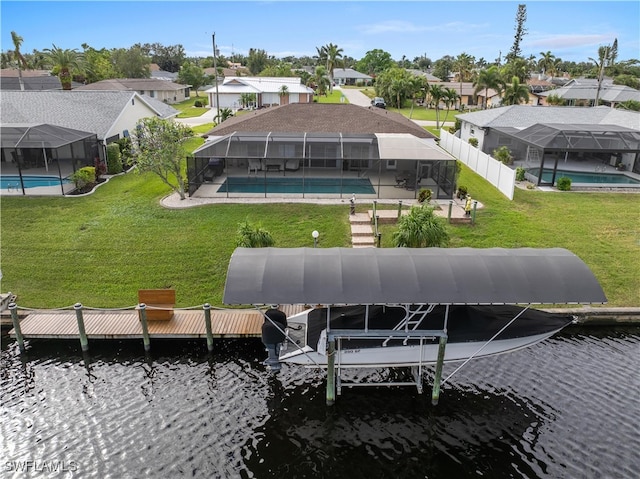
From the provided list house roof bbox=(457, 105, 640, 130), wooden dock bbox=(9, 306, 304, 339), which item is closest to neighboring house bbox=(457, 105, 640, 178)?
house roof bbox=(457, 105, 640, 130)

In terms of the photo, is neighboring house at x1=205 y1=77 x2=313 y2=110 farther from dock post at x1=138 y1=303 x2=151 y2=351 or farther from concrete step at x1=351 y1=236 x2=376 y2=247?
dock post at x1=138 y1=303 x2=151 y2=351

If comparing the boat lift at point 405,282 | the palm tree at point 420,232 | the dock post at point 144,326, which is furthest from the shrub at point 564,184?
the dock post at point 144,326

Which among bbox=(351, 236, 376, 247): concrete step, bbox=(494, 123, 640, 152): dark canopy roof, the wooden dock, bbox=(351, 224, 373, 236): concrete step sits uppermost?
bbox=(494, 123, 640, 152): dark canopy roof

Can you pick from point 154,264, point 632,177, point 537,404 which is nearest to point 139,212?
→ point 154,264

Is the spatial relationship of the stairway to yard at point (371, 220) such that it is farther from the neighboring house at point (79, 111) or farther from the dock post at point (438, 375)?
the neighboring house at point (79, 111)

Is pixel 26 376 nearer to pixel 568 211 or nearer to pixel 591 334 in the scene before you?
pixel 591 334

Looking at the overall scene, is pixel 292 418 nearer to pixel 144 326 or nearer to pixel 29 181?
pixel 144 326

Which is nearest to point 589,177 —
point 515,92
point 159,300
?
point 515,92

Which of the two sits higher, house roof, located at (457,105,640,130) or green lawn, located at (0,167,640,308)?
house roof, located at (457,105,640,130)
